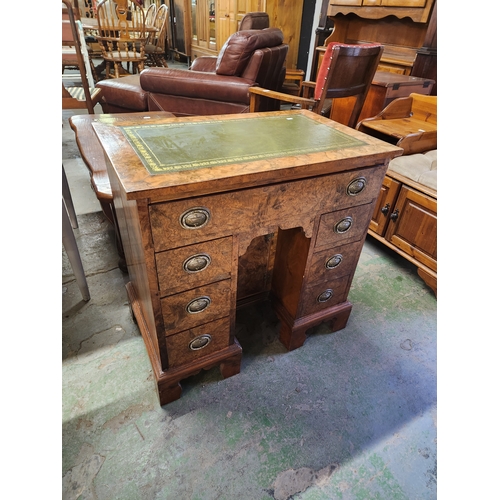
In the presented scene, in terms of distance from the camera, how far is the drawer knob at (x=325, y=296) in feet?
4.23

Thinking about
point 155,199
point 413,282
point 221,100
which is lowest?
point 413,282

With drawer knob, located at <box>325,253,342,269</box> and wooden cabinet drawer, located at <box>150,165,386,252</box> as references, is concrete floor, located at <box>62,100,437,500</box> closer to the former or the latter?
drawer knob, located at <box>325,253,342,269</box>

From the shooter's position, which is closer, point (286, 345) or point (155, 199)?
point (155, 199)

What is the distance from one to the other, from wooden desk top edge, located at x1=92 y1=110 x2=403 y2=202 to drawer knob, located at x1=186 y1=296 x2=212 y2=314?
344mm

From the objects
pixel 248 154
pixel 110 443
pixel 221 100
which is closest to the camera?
pixel 248 154

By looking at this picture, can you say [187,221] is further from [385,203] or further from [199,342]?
[385,203]

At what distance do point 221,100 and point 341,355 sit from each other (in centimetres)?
195

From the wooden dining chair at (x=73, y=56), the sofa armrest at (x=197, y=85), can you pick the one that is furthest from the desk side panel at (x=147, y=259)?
the wooden dining chair at (x=73, y=56)

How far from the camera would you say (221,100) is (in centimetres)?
244

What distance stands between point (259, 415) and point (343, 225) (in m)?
0.70

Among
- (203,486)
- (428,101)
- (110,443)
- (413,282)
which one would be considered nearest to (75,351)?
(110,443)

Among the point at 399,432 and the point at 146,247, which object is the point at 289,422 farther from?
the point at 146,247

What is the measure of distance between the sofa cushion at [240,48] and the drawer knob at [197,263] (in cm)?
201

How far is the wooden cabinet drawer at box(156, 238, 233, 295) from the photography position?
86 centimetres
